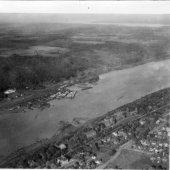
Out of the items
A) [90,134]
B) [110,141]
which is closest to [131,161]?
[110,141]

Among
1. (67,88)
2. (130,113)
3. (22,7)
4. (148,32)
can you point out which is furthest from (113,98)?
(22,7)

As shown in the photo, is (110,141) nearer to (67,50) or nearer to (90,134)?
(90,134)

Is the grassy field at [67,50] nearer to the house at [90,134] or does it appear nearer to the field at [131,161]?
the house at [90,134]

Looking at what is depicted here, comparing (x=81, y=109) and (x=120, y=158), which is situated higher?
(x=81, y=109)

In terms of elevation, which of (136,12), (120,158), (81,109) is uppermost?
(136,12)

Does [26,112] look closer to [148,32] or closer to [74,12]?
[74,12]

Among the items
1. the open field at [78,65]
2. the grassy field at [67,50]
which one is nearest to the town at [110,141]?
the open field at [78,65]

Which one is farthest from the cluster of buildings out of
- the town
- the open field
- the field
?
the field
